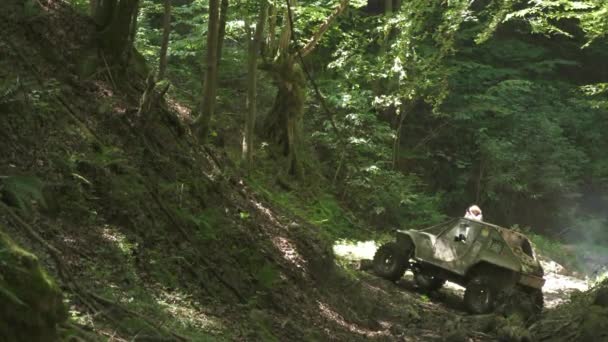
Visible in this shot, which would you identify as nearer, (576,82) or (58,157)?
(58,157)

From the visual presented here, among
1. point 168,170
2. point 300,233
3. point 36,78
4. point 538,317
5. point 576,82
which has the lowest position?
point 538,317

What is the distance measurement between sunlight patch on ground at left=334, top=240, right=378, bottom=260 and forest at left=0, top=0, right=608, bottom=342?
0.12 m

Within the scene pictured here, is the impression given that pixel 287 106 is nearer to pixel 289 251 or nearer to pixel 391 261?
pixel 391 261

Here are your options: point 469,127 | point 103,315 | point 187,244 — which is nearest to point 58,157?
point 187,244

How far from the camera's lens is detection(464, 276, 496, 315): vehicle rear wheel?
13.2 meters

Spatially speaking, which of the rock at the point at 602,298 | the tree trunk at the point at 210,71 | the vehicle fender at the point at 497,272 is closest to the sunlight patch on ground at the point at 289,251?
the tree trunk at the point at 210,71

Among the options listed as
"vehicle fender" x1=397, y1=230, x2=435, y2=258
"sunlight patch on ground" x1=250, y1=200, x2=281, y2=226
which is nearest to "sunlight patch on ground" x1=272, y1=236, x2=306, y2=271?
"sunlight patch on ground" x1=250, y1=200, x2=281, y2=226

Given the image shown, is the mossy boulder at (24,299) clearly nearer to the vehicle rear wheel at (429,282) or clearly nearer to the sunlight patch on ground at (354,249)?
the vehicle rear wheel at (429,282)

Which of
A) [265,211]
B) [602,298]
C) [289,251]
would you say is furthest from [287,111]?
[602,298]

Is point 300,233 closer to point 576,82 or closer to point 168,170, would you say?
point 168,170

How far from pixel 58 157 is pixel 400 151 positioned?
19.6m

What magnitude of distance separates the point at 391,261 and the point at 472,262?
5.97 feet

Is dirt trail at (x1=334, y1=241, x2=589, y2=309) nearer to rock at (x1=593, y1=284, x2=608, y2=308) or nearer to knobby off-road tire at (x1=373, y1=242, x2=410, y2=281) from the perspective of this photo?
knobby off-road tire at (x1=373, y1=242, x2=410, y2=281)

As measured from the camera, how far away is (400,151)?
2628cm
